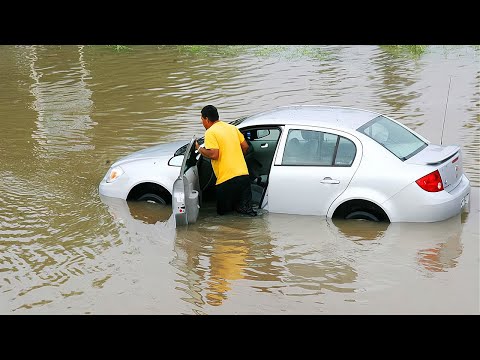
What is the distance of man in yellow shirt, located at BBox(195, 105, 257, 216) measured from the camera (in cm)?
1052

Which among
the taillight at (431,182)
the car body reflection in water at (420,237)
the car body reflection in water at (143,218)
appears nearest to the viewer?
the car body reflection in water at (420,237)

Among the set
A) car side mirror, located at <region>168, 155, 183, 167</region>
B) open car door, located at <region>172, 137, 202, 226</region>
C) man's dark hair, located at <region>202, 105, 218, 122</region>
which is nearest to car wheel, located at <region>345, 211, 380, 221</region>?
open car door, located at <region>172, 137, 202, 226</region>

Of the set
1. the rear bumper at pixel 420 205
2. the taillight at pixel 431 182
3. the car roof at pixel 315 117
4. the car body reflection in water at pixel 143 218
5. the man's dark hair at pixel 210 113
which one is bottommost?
the car body reflection in water at pixel 143 218

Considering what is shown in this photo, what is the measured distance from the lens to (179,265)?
9.76 meters

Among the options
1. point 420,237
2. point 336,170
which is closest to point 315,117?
point 336,170

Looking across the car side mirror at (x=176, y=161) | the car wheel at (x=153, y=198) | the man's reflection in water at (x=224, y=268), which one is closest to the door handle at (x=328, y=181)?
the man's reflection in water at (x=224, y=268)

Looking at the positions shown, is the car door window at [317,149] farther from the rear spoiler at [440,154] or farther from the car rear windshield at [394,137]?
the rear spoiler at [440,154]

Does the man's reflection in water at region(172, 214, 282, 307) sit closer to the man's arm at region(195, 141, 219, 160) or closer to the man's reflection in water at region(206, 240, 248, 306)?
the man's reflection in water at region(206, 240, 248, 306)

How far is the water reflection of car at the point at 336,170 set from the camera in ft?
33.5

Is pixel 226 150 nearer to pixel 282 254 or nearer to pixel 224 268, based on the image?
pixel 282 254

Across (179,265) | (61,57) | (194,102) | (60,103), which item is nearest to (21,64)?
(61,57)

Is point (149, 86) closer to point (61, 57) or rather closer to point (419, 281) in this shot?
point (61, 57)

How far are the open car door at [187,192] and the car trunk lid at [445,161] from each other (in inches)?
105

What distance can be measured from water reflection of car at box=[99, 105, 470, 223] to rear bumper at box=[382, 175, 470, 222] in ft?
0.04
